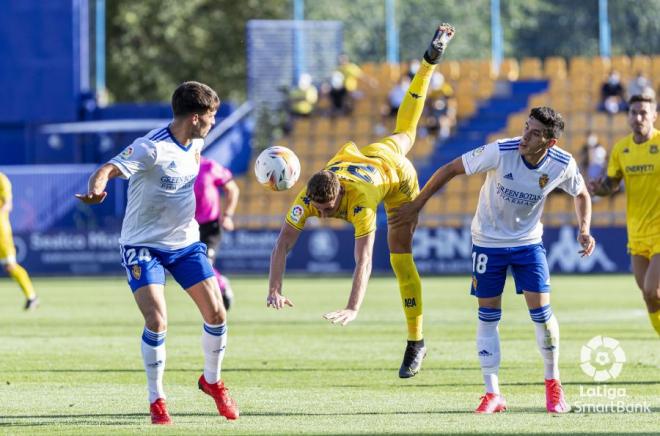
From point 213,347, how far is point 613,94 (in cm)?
2493

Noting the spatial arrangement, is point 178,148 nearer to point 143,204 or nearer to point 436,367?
point 143,204

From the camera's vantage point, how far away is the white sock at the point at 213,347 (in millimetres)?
9188

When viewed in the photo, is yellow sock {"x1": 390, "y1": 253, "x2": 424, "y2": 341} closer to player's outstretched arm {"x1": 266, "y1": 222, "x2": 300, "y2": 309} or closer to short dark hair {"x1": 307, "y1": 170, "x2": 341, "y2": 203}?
player's outstretched arm {"x1": 266, "y1": 222, "x2": 300, "y2": 309}

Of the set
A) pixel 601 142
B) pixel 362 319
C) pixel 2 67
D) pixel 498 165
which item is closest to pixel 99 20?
pixel 2 67

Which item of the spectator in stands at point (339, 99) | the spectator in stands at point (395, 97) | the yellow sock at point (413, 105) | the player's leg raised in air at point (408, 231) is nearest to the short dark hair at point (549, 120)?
the player's leg raised in air at point (408, 231)

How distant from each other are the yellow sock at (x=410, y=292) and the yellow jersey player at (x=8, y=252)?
9.59 m

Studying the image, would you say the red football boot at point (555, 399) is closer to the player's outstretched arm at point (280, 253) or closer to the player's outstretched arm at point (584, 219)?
the player's outstretched arm at point (584, 219)

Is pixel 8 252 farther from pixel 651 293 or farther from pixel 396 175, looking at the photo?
pixel 651 293

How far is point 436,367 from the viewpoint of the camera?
40.0ft

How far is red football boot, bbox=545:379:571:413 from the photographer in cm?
916

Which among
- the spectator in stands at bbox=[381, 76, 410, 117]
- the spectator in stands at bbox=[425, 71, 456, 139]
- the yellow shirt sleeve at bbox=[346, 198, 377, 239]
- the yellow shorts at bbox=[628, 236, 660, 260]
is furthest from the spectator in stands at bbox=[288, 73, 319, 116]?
the yellow shirt sleeve at bbox=[346, 198, 377, 239]

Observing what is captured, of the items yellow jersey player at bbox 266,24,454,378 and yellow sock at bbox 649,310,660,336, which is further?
yellow sock at bbox 649,310,660,336

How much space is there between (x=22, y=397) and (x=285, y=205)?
22.2 metres

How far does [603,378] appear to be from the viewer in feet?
36.4
